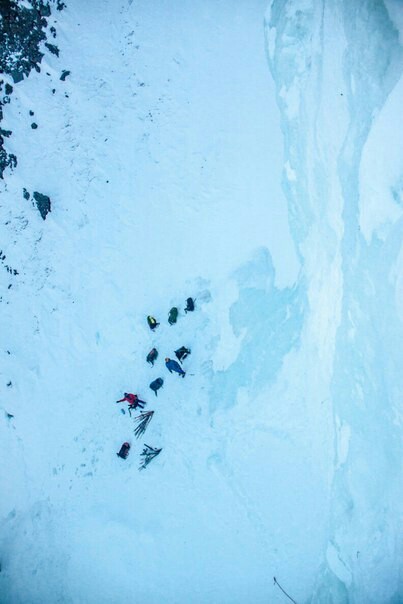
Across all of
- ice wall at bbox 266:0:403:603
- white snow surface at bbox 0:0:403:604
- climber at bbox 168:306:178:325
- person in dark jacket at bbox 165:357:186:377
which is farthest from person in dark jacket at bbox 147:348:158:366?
ice wall at bbox 266:0:403:603

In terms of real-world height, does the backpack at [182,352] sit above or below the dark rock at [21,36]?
below

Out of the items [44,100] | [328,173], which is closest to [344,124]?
[328,173]

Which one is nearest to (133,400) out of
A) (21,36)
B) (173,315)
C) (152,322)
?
(152,322)

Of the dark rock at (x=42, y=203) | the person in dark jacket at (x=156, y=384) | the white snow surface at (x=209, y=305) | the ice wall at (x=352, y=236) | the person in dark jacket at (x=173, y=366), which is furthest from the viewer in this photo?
the dark rock at (x=42, y=203)

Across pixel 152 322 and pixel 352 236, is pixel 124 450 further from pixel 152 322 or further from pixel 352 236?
pixel 352 236

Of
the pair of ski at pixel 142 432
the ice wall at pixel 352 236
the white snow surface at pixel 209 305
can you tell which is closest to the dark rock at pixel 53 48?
the white snow surface at pixel 209 305

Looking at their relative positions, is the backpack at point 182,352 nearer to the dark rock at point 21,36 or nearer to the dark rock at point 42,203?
the dark rock at point 42,203

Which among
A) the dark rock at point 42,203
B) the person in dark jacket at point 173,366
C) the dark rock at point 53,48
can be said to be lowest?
the person in dark jacket at point 173,366
